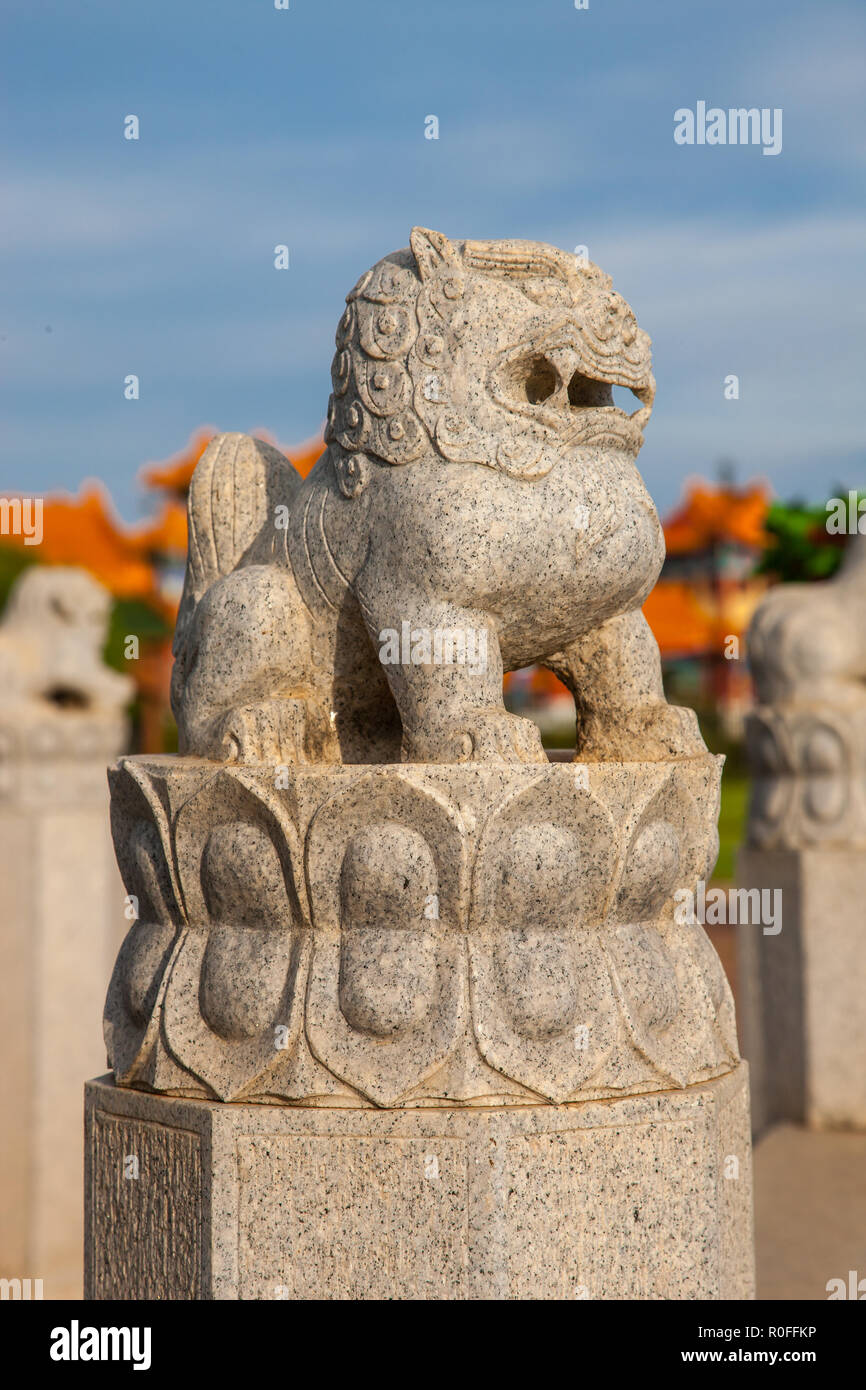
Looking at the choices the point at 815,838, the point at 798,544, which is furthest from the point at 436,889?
the point at 798,544

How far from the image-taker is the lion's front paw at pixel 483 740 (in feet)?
8.51

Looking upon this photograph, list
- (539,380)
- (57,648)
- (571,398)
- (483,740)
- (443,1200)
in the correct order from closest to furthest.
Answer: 1. (443,1200)
2. (483,740)
3. (539,380)
4. (571,398)
5. (57,648)

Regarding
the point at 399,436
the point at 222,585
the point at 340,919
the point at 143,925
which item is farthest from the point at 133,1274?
A: the point at 399,436

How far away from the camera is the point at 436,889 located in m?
2.56

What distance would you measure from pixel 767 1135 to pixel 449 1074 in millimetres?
4701

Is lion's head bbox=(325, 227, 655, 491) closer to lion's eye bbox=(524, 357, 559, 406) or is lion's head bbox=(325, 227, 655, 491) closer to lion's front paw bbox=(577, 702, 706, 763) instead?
lion's eye bbox=(524, 357, 559, 406)

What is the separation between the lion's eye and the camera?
9.02 ft

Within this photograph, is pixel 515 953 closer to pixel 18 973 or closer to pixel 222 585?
pixel 222 585

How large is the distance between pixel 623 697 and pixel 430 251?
3.11ft

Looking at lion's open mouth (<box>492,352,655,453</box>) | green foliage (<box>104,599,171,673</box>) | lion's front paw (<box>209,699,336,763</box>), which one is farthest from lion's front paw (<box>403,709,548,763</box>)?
green foliage (<box>104,599,171,673</box>)

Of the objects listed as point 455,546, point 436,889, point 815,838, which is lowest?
point 436,889

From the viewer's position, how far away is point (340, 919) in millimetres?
2617

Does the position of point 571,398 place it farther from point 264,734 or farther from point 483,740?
point 264,734

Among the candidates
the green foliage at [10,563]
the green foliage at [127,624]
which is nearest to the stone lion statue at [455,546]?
the green foliage at [127,624]
